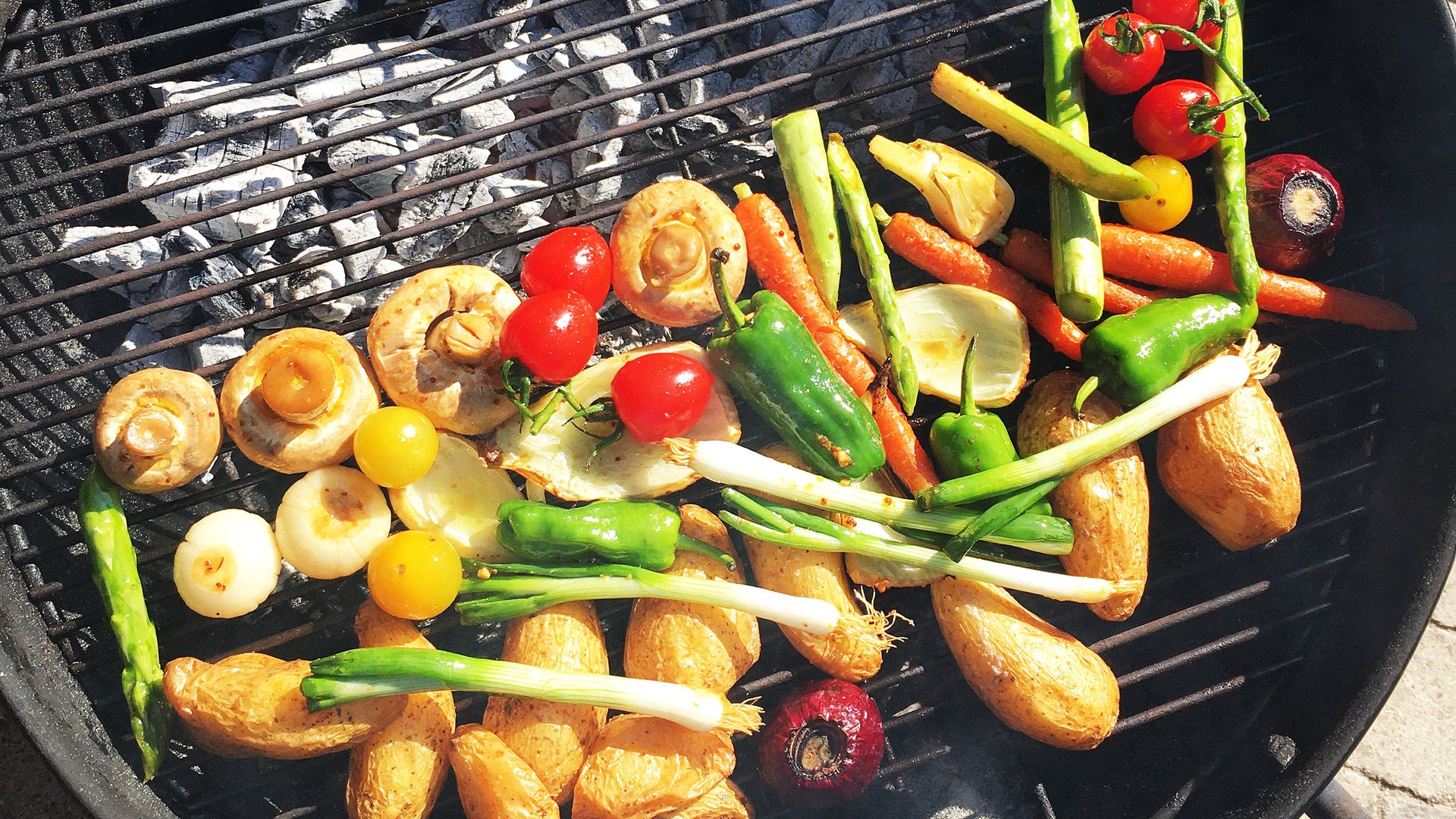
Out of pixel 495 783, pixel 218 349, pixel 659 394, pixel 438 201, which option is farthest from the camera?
pixel 438 201

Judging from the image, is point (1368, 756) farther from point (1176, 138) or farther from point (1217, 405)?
point (1176, 138)

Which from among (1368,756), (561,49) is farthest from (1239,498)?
(561,49)

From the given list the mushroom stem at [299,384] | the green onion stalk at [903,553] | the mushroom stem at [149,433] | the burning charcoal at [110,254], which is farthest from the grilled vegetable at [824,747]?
the burning charcoal at [110,254]

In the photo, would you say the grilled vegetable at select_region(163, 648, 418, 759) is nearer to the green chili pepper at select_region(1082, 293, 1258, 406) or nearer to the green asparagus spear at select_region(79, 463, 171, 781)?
the green asparagus spear at select_region(79, 463, 171, 781)

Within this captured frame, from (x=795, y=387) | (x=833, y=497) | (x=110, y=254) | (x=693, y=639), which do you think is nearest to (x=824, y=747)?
(x=693, y=639)

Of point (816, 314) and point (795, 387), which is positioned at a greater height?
point (816, 314)

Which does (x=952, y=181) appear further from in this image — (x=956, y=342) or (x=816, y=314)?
(x=816, y=314)

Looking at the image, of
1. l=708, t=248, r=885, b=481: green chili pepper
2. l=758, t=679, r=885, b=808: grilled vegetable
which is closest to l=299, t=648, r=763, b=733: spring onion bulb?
l=758, t=679, r=885, b=808: grilled vegetable
